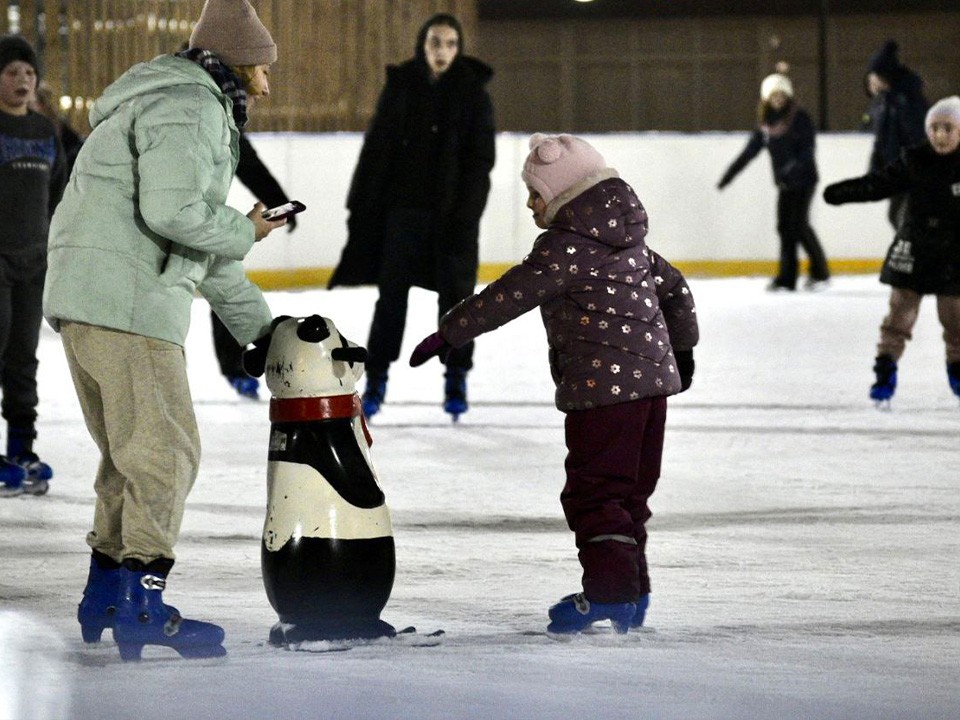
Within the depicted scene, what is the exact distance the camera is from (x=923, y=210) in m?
7.23

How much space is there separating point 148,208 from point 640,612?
128 cm

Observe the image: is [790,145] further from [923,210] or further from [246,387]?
[246,387]

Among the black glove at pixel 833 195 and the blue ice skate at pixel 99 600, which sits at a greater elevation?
the black glove at pixel 833 195

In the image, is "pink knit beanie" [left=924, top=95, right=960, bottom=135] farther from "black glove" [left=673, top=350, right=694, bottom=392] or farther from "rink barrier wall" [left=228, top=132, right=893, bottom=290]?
"rink barrier wall" [left=228, top=132, right=893, bottom=290]

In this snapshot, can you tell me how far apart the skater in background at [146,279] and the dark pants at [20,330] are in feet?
6.41

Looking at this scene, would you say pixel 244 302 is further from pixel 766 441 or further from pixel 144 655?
pixel 766 441

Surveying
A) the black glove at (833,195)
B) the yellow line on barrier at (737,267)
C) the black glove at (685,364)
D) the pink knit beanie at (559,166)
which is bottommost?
the yellow line on barrier at (737,267)

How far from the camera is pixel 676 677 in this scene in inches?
126

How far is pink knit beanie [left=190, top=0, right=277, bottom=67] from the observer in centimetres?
359

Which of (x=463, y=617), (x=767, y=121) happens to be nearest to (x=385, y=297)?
(x=463, y=617)

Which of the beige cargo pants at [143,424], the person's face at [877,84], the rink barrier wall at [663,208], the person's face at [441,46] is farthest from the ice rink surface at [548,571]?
the rink barrier wall at [663,208]

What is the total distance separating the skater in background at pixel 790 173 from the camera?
13844 millimetres

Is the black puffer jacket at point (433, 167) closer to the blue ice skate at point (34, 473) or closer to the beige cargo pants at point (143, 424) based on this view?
the blue ice skate at point (34, 473)

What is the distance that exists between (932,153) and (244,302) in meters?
4.14
